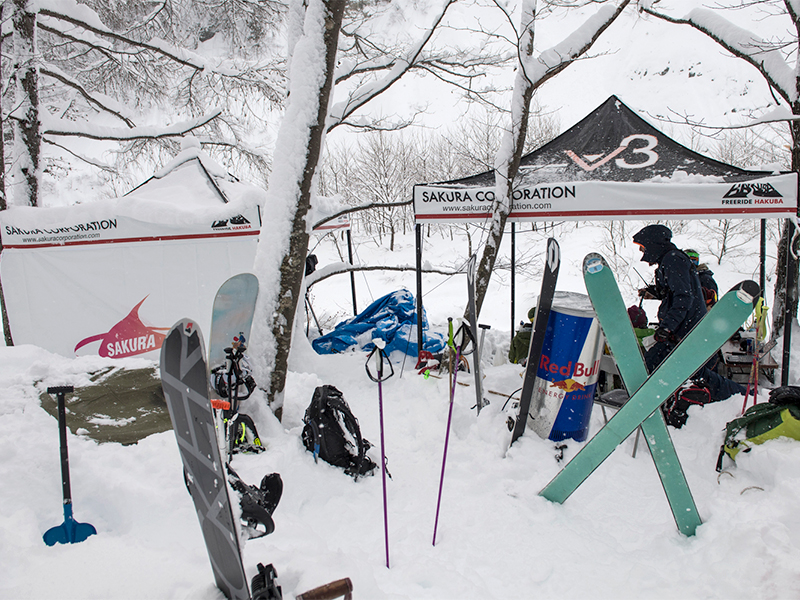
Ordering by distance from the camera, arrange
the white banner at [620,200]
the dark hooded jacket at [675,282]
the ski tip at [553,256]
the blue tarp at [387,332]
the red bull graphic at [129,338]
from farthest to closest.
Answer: the blue tarp at [387,332]
the red bull graphic at [129,338]
the white banner at [620,200]
the dark hooded jacket at [675,282]
the ski tip at [553,256]

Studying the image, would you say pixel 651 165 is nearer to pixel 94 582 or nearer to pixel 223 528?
pixel 223 528

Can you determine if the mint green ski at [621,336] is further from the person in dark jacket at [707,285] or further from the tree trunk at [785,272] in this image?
the tree trunk at [785,272]

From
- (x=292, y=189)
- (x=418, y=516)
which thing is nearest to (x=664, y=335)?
(x=418, y=516)

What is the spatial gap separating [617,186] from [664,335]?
5.55 ft

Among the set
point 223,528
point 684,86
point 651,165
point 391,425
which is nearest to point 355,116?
point 651,165

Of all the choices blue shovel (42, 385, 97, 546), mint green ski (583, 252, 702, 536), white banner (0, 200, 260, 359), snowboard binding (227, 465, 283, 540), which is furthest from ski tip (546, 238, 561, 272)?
white banner (0, 200, 260, 359)

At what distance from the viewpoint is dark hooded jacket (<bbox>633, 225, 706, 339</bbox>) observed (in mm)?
3801

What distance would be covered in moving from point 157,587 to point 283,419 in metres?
2.16

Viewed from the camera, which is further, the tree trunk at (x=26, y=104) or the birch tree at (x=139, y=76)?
the birch tree at (x=139, y=76)

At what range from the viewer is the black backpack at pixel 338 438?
126 inches

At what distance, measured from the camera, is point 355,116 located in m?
6.76

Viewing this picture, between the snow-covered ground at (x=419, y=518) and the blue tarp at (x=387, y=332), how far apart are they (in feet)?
7.35

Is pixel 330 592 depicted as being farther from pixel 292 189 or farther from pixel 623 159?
pixel 623 159

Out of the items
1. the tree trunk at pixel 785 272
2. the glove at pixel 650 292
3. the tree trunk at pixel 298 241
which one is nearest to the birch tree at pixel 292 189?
the tree trunk at pixel 298 241
